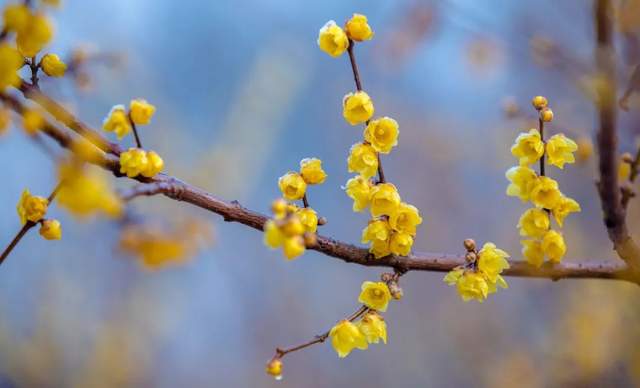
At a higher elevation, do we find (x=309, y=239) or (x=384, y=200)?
(x=384, y=200)

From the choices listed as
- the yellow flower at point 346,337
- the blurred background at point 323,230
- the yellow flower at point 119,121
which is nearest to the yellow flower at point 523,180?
the yellow flower at point 346,337

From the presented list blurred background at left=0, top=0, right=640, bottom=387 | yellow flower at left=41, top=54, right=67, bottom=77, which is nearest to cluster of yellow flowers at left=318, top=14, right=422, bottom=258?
yellow flower at left=41, top=54, right=67, bottom=77

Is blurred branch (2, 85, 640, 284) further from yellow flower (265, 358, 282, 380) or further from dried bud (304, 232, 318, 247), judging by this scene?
yellow flower (265, 358, 282, 380)

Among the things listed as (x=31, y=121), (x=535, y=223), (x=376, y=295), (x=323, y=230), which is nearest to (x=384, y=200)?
(x=376, y=295)

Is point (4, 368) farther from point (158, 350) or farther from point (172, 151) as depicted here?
point (172, 151)

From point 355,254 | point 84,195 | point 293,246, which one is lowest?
point 84,195

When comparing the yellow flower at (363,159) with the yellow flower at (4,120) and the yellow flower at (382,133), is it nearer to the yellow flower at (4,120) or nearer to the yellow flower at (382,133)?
the yellow flower at (382,133)

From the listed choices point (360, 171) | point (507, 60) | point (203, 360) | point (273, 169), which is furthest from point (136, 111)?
point (273, 169)

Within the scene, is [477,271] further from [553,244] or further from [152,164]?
→ [152,164]
